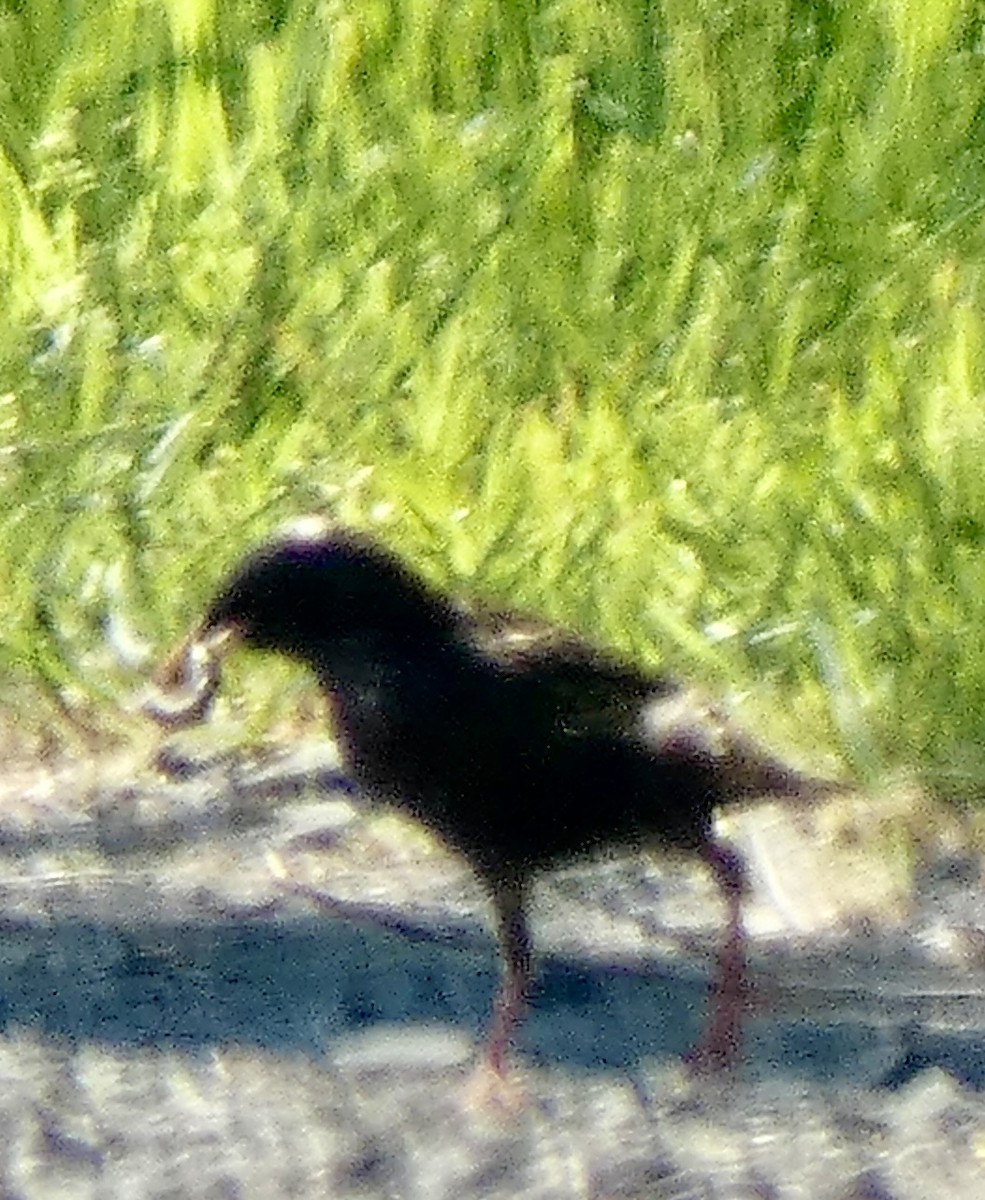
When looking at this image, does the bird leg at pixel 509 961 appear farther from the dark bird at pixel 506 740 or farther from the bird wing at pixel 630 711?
the bird wing at pixel 630 711

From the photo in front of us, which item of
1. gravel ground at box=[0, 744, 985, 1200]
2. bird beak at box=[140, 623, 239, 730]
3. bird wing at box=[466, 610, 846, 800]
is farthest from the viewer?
bird beak at box=[140, 623, 239, 730]

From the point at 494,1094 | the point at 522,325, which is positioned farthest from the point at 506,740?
the point at 522,325

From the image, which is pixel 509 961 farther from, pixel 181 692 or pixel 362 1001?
A: pixel 181 692

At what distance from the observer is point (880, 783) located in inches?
142

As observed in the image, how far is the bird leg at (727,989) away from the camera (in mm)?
3107

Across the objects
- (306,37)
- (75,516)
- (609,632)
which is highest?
(306,37)

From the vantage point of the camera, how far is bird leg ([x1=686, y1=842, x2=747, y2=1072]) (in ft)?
10.2

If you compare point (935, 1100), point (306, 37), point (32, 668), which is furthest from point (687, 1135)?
point (306, 37)

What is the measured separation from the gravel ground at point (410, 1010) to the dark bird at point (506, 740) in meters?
0.11

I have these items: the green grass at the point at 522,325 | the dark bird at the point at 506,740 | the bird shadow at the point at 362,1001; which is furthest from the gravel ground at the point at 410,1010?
the green grass at the point at 522,325

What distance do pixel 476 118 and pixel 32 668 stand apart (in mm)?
1224

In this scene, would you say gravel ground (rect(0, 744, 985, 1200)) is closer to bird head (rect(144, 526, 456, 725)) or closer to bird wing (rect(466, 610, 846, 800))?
bird wing (rect(466, 610, 846, 800))

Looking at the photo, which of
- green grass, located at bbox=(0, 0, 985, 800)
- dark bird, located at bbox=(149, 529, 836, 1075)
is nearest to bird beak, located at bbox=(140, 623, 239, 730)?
green grass, located at bbox=(0, 0, 985, 800)

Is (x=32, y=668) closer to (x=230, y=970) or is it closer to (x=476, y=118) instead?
(x=230, y=970)
